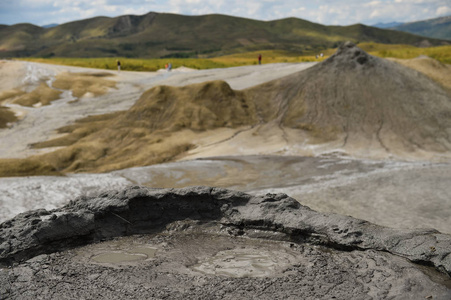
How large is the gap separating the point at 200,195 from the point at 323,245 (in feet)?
6.46

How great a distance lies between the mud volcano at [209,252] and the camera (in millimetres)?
5023

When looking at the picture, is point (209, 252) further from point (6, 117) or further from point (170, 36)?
point (170, 36)

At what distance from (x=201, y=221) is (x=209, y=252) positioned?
0.91 m

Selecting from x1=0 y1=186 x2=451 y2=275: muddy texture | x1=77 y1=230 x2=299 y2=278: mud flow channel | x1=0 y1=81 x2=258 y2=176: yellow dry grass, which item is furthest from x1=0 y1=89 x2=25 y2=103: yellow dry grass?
x1=77 y1=230 x2=299 y2=278: mud flow channel

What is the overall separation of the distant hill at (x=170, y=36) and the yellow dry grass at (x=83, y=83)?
77.5m

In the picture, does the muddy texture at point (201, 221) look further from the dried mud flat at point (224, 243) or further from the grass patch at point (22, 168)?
the grass patch at point (22, 168)

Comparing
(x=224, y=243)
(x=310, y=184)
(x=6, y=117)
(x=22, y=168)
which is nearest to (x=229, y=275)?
(x=224, y=243)

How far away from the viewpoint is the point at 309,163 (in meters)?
15.1

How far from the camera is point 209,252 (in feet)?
20.0

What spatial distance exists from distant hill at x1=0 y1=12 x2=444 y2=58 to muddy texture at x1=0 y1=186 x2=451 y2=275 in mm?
108514

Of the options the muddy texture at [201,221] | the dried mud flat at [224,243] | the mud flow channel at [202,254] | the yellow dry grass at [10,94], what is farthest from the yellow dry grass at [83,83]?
the mud flow channel at [202,254]

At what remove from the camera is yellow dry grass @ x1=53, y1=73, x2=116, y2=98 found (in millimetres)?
33125

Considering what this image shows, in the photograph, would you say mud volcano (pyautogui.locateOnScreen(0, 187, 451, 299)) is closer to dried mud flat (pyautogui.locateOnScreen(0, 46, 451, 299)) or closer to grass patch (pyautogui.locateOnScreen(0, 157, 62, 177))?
dried mud flat (pyautogui.locateOnScreen(0, 46, 451, 299))

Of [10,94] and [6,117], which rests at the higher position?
[10,94]
